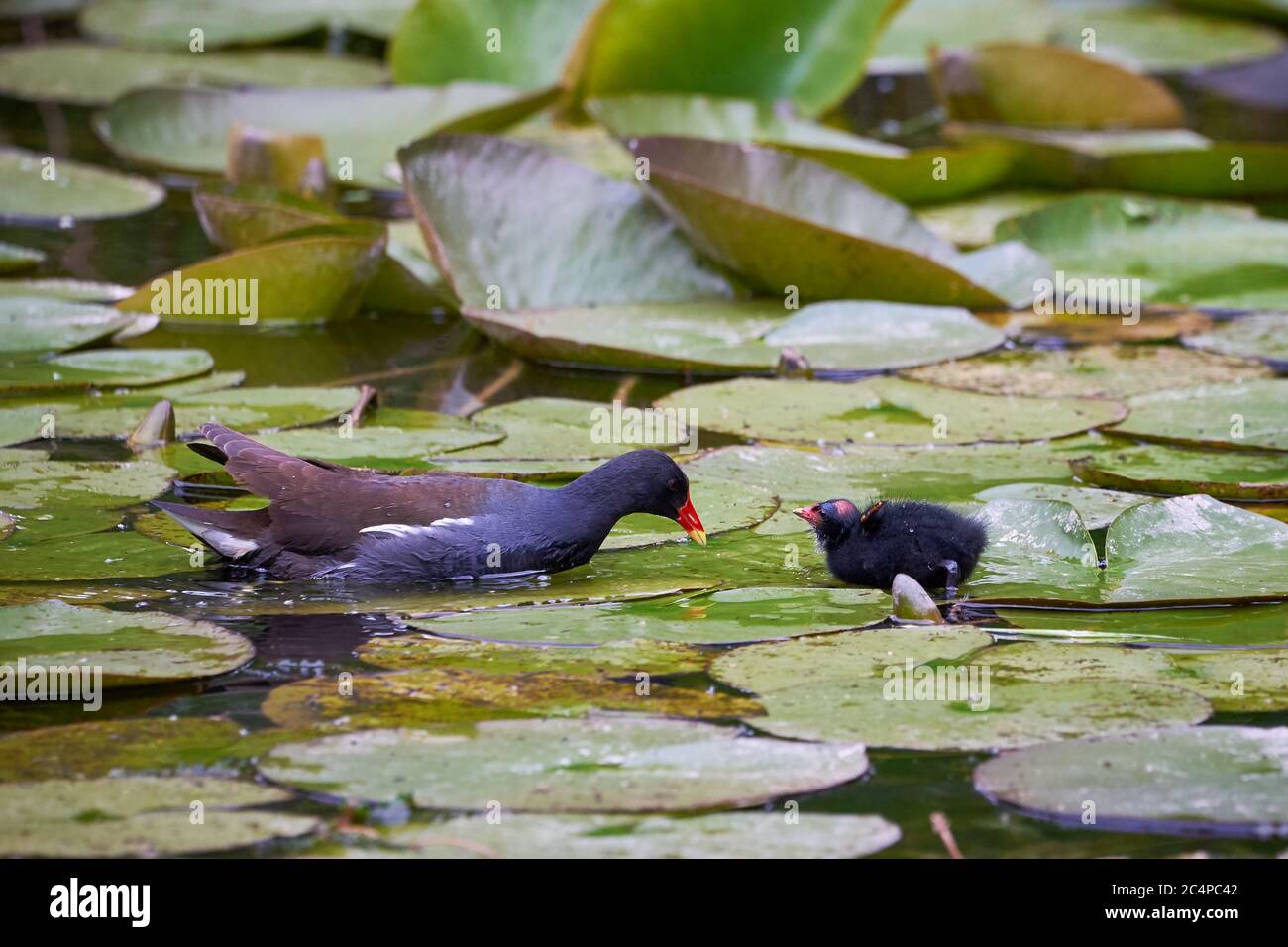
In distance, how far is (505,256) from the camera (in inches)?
275

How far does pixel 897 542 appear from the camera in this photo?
4473mm

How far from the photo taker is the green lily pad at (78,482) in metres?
4.86

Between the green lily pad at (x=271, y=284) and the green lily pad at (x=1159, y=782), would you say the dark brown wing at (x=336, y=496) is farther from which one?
the green lily pad at (x=271, y=284)

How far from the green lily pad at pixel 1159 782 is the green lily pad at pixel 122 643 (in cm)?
171

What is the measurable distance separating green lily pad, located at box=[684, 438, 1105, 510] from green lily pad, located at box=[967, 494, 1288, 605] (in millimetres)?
432

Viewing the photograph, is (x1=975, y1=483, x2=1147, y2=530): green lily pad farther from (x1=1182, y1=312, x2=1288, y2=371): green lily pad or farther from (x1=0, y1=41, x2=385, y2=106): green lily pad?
(x1=0, y1=41, x2=385, y2=106): green lily pad

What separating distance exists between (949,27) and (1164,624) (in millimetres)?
9371

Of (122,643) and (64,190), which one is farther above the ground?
(64,190)

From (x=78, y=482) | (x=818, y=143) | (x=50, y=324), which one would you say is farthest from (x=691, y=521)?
(x=818, y=143)

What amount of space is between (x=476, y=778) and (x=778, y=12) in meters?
6.61

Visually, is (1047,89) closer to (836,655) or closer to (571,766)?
(836,655)

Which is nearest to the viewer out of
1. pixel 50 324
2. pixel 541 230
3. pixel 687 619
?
pixel 687 619

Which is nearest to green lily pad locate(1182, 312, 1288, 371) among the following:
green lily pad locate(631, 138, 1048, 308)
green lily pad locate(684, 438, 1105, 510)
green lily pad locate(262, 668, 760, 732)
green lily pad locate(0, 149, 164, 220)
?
green lily pad locate(631, 138, 1048, 308)

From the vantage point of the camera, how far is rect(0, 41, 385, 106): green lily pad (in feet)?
35.3
